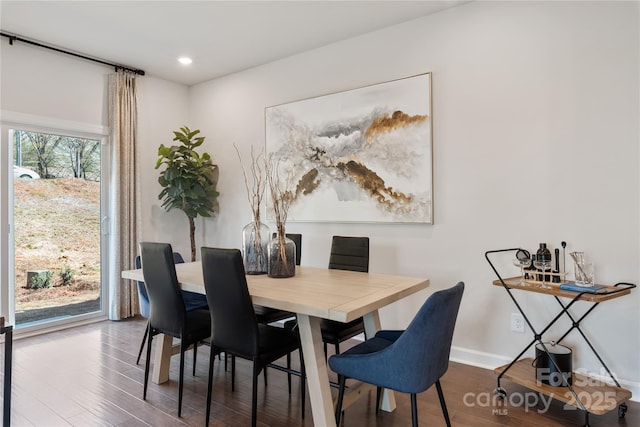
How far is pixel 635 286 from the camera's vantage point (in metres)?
2.40

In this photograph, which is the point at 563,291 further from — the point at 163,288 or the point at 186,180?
the point at 186,180

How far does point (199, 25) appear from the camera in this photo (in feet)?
11.7

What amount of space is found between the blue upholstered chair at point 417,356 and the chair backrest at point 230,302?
1.85 ft

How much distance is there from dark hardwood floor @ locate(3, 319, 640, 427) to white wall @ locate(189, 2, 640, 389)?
0.56 meters

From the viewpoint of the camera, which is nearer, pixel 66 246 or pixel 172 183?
pixel 66 246

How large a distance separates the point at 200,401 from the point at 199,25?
3083mm

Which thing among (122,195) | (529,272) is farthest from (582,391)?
(122,195)

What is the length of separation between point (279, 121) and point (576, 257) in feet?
10.0

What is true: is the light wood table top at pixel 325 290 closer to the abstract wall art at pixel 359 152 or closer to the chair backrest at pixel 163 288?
the chair backrest at pixel 163 288

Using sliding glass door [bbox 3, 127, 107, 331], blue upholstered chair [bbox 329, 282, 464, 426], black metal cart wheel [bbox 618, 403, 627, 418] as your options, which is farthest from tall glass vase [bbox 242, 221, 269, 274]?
sliding glass door [bbox 3, 127, 107, 331]

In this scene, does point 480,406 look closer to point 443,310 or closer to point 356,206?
point 443,310

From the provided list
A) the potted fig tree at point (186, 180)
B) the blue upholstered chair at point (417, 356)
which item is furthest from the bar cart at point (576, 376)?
the potted fig tree at point (186, 180)

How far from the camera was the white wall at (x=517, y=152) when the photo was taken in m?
2.60

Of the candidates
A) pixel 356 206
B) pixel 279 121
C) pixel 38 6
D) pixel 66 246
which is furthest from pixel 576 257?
pixel 66 246
